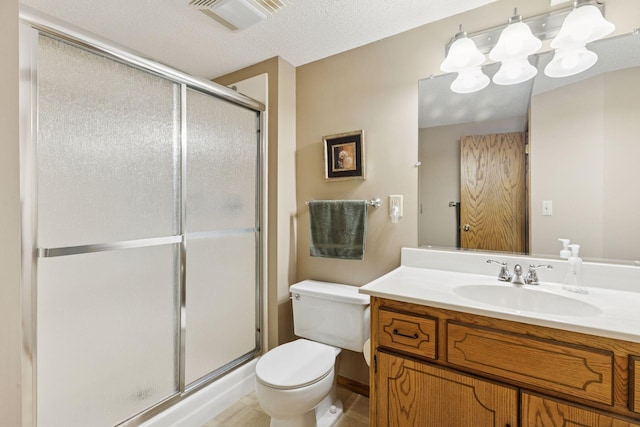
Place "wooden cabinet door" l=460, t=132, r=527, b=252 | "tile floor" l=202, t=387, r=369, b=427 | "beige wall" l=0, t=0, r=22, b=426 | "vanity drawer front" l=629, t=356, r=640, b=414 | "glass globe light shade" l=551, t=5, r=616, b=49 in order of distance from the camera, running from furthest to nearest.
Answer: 1. "tile floor" l=202, t=387, r=369, b=427
2. "wooden cabinet door" l=460, t=132, r=527, b=252
3. "glass globe light shade" l=551, t=5, r=616, b=49
4. "beige wall" l=0, t=0, r=22, b=426
5. "vanity drawer front" l=629, t=356, r=640, b=414

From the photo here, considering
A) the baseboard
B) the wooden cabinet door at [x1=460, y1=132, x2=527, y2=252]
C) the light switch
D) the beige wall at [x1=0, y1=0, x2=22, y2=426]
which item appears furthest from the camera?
the baseboard

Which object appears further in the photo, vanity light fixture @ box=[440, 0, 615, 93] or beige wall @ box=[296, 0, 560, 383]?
beige wall @ box=[296, 0, 560, 383]

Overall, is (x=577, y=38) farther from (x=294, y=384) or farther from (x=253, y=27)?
(x=294, y=384)

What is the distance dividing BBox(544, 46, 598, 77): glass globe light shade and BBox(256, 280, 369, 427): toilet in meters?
1.41

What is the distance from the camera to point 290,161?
6.91ft

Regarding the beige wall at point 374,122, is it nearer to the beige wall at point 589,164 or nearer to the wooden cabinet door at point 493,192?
the wooden cabinet door at point 493,192

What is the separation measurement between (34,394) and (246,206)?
1272mm

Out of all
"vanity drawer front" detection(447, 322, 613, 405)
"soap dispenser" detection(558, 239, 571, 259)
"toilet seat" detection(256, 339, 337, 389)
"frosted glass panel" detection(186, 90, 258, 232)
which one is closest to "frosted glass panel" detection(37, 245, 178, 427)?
"frosted glass panel" detection(186, 90, 258, 232)

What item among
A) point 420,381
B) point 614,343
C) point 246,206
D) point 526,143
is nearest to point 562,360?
point 614,343

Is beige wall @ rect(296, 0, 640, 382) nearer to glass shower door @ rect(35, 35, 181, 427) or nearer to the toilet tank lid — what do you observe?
the toilet tank lid

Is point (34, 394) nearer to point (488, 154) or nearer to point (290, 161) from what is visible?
point (290, 161)

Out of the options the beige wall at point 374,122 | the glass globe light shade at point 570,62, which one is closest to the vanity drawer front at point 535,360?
the beige wall at point 374,122

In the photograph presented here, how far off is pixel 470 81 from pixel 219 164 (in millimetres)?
1469

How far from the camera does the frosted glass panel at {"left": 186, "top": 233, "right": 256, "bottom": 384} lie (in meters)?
1.65
